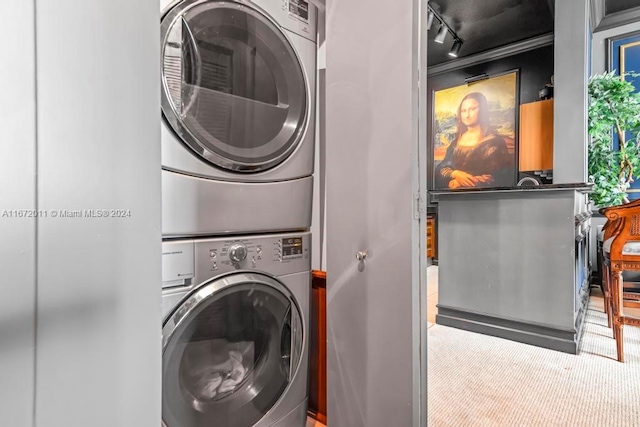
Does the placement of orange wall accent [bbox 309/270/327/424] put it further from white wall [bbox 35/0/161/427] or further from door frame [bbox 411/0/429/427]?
white wall [bbox 35/0/161/427]

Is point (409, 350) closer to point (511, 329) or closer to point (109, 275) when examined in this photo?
point (109, 275)

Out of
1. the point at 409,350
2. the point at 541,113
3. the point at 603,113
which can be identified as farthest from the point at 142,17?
the point at 541,113

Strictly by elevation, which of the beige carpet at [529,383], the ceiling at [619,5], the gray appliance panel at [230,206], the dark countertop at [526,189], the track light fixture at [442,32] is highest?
the ceiling at [619,5]

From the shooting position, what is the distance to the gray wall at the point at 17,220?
52 cm

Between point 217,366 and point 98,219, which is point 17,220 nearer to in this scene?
point 98,219

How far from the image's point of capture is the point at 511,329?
2.51 m

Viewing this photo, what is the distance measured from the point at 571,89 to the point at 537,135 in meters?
0.99

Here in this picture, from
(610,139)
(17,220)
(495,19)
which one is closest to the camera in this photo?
(17,220)

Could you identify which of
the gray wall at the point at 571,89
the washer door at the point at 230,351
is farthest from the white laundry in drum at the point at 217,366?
the gray wall at the point at 571,89

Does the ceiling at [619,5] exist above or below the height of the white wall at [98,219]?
above

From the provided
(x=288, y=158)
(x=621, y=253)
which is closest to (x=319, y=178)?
(x=288, y=158)

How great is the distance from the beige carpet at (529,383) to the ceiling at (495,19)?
3.52m

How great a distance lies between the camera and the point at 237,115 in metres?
1.17

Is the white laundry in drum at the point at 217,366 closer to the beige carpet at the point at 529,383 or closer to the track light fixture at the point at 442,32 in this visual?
the beige carpet at the point at 529,383
